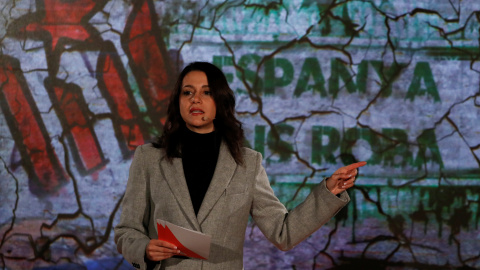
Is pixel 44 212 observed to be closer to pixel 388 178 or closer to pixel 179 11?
pixel 179 11

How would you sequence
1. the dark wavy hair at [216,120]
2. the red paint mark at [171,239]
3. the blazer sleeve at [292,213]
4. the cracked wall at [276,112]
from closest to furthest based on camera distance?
the red paint mark at [171,239] < the blazer sleeve at [292,213] < the dark wavy hair at [216,120] < the cracked wall at [276,112]

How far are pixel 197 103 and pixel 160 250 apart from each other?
387 mm

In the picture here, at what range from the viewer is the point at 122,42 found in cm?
249

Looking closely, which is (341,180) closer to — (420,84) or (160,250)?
(160,250)

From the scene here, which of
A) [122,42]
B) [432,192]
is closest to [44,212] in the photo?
[122,42]

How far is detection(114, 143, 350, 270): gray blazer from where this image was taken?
1289 millimetres

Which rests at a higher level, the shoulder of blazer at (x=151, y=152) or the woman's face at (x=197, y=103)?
the woman's face at (x=197, y=103)

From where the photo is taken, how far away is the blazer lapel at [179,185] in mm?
1289

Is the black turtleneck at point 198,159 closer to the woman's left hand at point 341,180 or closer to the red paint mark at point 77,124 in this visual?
the woman's left hand at point 341,180

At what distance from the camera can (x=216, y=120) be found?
1.45 m

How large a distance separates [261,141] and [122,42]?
31.6 inches

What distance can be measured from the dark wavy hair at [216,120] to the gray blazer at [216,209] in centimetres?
3

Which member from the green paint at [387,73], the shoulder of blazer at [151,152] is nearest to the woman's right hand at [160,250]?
the shoulder of blazer at [151,152]

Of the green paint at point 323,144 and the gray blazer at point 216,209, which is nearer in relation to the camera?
the gray blazer at point 216,209
